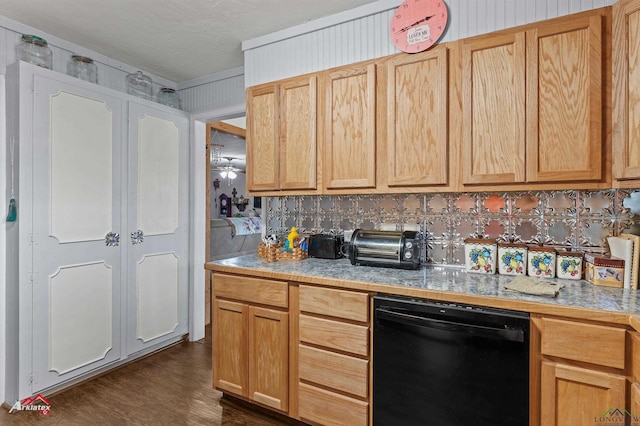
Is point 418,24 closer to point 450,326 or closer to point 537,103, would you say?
point 537,103

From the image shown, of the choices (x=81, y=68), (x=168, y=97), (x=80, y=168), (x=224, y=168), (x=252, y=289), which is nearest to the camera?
(x=252, y=289)

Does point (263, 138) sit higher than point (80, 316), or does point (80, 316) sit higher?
point (263, 138)

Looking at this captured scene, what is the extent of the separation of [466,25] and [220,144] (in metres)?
4.80

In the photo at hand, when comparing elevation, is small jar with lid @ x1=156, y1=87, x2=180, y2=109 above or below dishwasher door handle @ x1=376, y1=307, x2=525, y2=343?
above

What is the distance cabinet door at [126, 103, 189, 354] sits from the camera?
285cm

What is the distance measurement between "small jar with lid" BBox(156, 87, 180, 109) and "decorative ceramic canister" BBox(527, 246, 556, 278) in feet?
10.5

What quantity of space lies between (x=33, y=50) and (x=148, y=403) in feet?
8.20

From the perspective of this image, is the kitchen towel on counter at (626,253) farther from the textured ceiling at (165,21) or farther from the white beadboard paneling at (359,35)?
the textured ceiling at (165,21)

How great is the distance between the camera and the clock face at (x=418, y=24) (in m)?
1.94

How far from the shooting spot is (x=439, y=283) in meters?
1.73

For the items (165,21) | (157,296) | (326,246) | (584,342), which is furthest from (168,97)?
(584,342)

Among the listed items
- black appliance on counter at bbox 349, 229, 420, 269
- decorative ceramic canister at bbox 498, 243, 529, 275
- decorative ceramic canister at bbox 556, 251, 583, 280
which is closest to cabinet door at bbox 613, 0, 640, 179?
decorative ceramic canister at bbox 556, 251, 583, 280

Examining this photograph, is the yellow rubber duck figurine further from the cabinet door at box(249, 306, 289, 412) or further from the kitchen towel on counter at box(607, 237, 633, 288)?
the kitchen towel on counter at box(607, 237, 633, 288)

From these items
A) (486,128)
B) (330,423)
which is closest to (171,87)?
(486,128)
